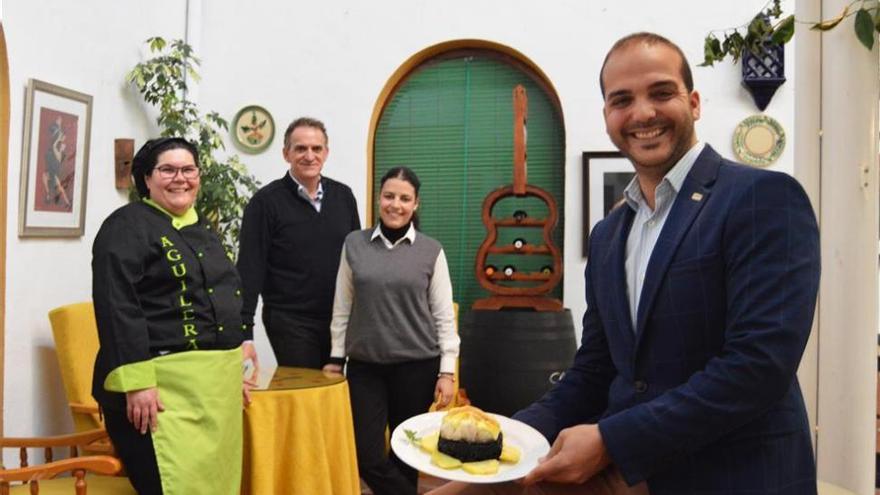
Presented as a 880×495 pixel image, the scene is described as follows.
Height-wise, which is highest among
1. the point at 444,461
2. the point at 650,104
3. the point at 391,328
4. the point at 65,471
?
the point at 650,104

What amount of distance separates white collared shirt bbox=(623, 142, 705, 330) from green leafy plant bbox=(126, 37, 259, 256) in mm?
2743

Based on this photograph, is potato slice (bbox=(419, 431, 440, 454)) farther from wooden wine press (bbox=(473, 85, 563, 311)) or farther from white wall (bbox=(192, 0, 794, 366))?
white wall (bbox=(192, 0, 794, 366))

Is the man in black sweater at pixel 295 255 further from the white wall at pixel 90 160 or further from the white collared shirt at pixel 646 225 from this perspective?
the white collared shirt at pixel 646 225

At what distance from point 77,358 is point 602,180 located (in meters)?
2.58

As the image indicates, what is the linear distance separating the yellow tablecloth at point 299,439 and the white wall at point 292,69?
112cm

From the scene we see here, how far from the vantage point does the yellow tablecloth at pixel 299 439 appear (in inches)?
93.8

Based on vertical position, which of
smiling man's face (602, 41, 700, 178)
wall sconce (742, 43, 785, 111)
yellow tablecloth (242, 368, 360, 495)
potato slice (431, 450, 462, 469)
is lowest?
yellow tablecloth (242, 368, 360, 495)

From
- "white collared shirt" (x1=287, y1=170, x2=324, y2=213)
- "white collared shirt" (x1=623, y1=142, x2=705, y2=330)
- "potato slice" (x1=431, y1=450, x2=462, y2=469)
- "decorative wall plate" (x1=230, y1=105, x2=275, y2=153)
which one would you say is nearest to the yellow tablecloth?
"white collared shirt" (x1=287, y1=170, x2=324, y2=213)

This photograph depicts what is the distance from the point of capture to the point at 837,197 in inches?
58.2

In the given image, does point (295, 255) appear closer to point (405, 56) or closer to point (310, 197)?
point (310, 197)

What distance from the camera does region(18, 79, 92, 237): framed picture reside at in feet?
9.36

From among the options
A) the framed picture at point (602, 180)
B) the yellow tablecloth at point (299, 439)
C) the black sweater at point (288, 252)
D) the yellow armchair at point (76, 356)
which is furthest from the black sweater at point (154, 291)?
the framed picture at point (602, 180)

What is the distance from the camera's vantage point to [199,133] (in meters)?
3.87

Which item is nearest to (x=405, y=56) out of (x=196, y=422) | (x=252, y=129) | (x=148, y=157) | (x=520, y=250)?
(x=252, y=129)
